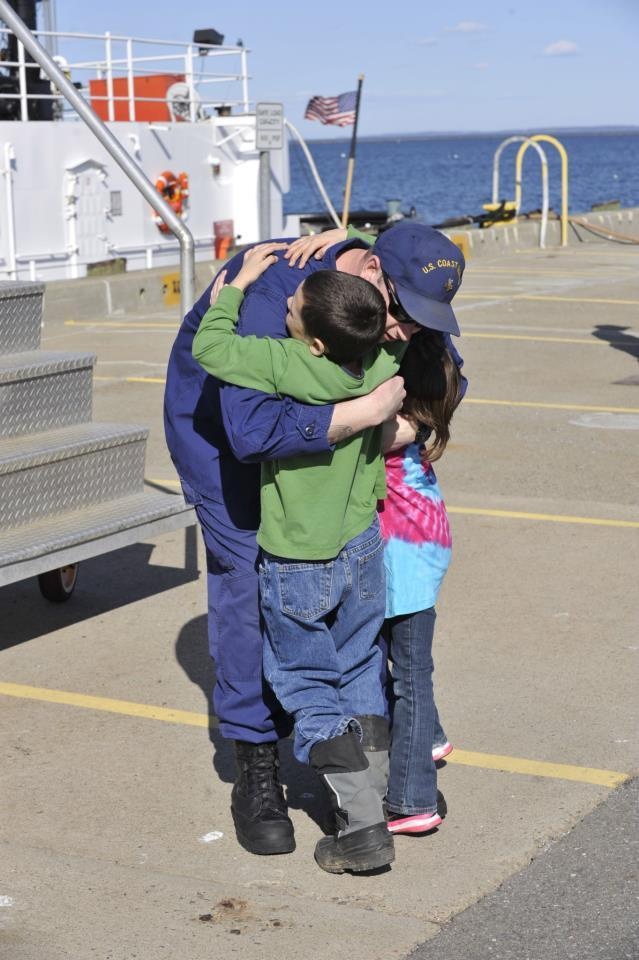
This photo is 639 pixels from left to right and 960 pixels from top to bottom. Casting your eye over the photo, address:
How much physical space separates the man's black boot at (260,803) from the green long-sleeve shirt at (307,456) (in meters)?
0.65

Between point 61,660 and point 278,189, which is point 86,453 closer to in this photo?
point 61,660

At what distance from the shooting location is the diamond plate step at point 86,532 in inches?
196

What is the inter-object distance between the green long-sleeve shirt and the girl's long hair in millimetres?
86

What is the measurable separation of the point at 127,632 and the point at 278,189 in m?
18.3

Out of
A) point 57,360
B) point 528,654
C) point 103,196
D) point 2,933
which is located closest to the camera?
point 2,933

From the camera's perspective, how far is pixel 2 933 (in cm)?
328

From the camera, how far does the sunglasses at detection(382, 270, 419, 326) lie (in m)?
3.36

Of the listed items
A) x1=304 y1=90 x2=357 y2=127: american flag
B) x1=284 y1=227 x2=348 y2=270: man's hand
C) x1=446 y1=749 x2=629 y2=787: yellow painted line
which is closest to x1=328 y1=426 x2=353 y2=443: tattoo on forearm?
x1=284 y1=227 x2=348 y2=270: man's hand

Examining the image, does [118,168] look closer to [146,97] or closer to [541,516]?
[146,97]

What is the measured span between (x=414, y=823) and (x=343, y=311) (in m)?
1.43

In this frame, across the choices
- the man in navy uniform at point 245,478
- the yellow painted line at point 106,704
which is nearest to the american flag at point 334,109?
the yellow painted line at point 106,704

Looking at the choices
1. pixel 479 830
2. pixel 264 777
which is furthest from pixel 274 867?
pixel 479 830

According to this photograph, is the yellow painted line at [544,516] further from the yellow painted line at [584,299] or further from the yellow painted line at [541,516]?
the yellow painted line at [584,299]

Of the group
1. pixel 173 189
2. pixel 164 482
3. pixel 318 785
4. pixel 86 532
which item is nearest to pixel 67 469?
pixel 86 532
